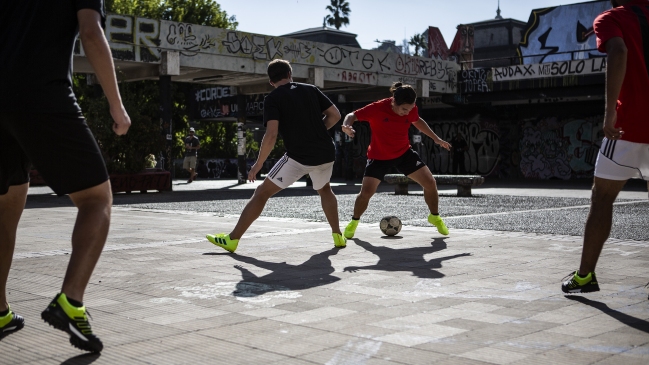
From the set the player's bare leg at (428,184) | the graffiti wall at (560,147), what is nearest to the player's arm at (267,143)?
the player's bare leg at (428,184)

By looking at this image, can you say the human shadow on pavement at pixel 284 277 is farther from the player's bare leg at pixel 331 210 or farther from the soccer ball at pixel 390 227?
the soccer ball at pixel 390 227

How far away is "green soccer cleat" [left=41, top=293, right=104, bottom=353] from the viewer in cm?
323

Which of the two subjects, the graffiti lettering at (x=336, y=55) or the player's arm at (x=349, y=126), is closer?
the player's arm at (x=349, y=126)

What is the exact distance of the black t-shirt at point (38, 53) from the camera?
10.9 ft

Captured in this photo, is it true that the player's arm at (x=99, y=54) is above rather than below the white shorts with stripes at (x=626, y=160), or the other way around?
above

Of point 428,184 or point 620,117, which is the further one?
point 428,184

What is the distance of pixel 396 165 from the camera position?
8.59 meters

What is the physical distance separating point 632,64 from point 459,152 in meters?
31.0

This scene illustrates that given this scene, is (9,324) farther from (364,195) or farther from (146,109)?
(146,109)

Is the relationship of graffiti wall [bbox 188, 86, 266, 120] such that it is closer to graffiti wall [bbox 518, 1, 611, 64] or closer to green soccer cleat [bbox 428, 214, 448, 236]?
graffiti wall [bbox 518, 1, 611, 64]

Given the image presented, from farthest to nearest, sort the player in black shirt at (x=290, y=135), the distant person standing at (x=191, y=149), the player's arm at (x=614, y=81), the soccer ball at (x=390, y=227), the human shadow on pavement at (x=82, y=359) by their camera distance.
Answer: the distant person standing at (x=191, y=149) → the soccer ball at (x=390, y=227) → the player in black shirt at (x=290, y=135) → the player's arm at (x=614, y=81) → the human shadow on pavement at (x=82, y=359)

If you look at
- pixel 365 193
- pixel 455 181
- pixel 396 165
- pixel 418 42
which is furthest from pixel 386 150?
pixel 418 42

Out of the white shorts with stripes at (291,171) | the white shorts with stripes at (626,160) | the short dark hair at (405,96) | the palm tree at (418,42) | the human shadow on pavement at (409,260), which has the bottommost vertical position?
the human shadow on pavement at (409,260)

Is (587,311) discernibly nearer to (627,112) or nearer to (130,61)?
(627,112)
